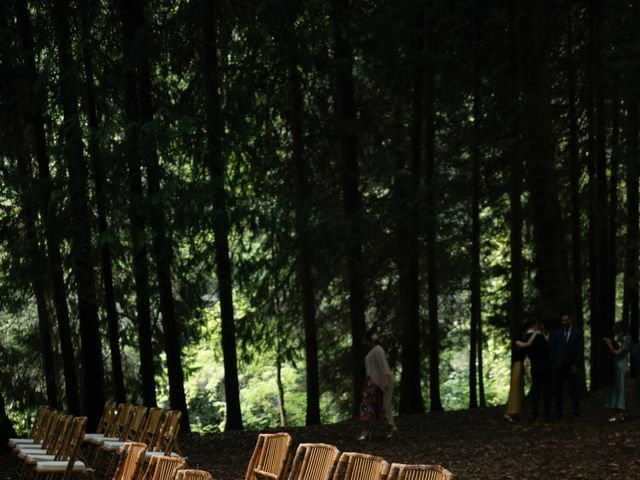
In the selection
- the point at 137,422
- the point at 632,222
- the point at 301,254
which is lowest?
the point at 137,422

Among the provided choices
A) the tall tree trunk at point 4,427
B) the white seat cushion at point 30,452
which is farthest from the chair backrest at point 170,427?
the tall tree trunk at point 4,427

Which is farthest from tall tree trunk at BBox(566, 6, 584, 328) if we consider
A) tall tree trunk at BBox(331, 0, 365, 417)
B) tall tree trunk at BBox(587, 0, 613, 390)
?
tall tree trunk at BBox(331, 0, 365, 417)

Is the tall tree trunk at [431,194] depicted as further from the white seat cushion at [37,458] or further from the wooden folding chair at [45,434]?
the white seat cushion at [37,458]

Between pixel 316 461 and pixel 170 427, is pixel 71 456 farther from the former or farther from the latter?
pixel 316 461

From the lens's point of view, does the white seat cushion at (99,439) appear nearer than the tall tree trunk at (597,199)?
Yes

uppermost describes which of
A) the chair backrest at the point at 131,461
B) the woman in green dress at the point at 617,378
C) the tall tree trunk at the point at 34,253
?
the tall tree trunk at the point at 34,253

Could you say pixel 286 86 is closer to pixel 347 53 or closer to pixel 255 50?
pixel 347 53

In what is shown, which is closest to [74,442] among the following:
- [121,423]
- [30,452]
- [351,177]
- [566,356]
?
[30,452]

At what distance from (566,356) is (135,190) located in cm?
768

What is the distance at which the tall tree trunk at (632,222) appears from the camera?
17.8 metres

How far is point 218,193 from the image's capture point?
16.4 meters

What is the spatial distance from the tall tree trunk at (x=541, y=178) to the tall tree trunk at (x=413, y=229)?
2231mm

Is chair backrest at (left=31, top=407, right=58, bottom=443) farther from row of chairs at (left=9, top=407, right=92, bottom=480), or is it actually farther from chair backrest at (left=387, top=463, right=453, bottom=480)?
chair backrest at (left=387, top=463, right=453, bottom=480)

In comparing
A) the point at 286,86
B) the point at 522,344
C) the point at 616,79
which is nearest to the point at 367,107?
the point at 286,86
